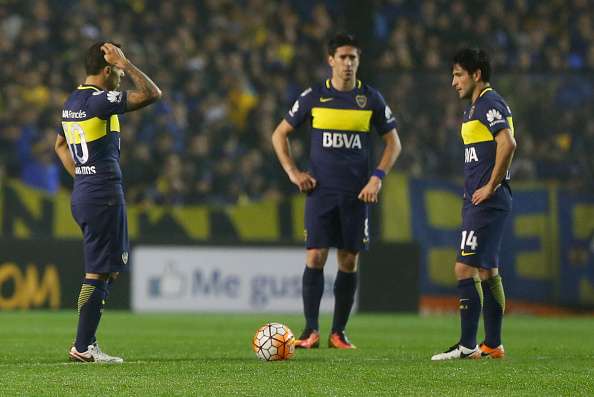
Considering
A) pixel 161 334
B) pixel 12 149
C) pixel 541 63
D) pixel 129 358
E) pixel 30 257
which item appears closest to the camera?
pixel 129 358

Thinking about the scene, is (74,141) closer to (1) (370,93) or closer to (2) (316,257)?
(2) (316,257)

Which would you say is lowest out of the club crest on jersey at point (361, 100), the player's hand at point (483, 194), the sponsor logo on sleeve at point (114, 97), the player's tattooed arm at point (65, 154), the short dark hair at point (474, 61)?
the player's hand at point (483, 194)

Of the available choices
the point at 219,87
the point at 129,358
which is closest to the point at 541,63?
the point at 219,87

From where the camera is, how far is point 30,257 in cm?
1548

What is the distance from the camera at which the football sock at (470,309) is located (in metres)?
8.41

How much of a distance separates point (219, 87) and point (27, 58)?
286 cm

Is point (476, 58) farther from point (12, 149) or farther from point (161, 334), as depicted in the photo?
point (12, 149)

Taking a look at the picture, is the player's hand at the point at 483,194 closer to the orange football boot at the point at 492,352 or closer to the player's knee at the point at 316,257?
the orange football boot at the point at 492,352

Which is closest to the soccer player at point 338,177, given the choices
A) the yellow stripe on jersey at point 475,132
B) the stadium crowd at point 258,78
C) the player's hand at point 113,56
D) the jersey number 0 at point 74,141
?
the yellow stripe on jersey at point 475,132

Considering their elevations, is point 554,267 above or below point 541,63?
below

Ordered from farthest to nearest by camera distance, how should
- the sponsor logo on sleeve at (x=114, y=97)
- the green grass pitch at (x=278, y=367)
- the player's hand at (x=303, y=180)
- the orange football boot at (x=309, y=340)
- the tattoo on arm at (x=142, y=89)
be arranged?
1. the player's hand at (x=303, y=180)
2. the orange football boot at (x=309, y=340)
3. the sponsor logo on sleeve at (x=114, y=97)
4. the tattoo on arm at (x=142, y=89)
5. the green grass pitch at (x=278, y=367)

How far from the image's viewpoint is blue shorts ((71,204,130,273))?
7.82 m

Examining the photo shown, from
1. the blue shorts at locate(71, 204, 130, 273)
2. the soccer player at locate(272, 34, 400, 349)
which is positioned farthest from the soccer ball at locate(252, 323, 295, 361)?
the soccer player at locate(272, 34, 400, 349)

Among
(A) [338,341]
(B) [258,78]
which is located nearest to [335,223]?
(A) [338,341]
